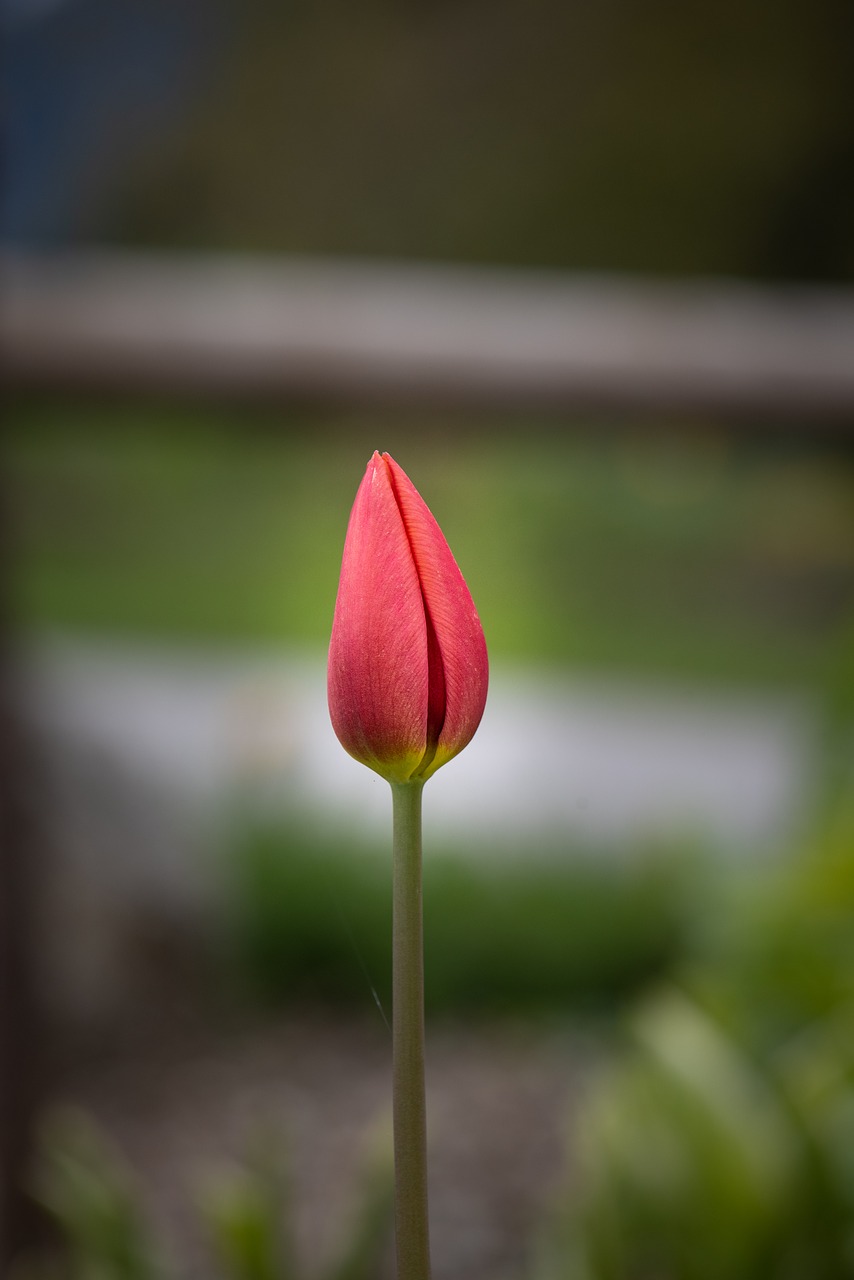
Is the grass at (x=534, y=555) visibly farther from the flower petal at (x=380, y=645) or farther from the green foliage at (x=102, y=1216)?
the flower petal at (x=380, y=645)

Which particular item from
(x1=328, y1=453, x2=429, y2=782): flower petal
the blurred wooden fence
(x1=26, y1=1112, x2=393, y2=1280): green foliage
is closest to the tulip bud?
(x1=328, y1=453, x2=429, y2=782): flower petal

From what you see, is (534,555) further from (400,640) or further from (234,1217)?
(400,640)

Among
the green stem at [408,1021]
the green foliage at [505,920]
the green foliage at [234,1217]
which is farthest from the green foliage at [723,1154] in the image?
the green foliage at [505,920]

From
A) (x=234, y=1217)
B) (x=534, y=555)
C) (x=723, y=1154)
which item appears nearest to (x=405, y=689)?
(x=234, y=1217)

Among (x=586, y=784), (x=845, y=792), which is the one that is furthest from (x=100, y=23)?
(x=845, y=792)

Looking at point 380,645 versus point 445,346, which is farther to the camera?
point 445,346

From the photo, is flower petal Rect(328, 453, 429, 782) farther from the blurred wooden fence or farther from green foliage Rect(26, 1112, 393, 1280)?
the blurred wooden fence

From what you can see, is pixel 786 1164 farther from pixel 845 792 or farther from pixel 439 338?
pixel 439 338

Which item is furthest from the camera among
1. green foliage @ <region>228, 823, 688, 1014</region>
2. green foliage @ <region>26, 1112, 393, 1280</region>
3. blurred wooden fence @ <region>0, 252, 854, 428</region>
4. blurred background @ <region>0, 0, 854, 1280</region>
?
green foliage @ <region>228, 823, 688, 1014</region>
